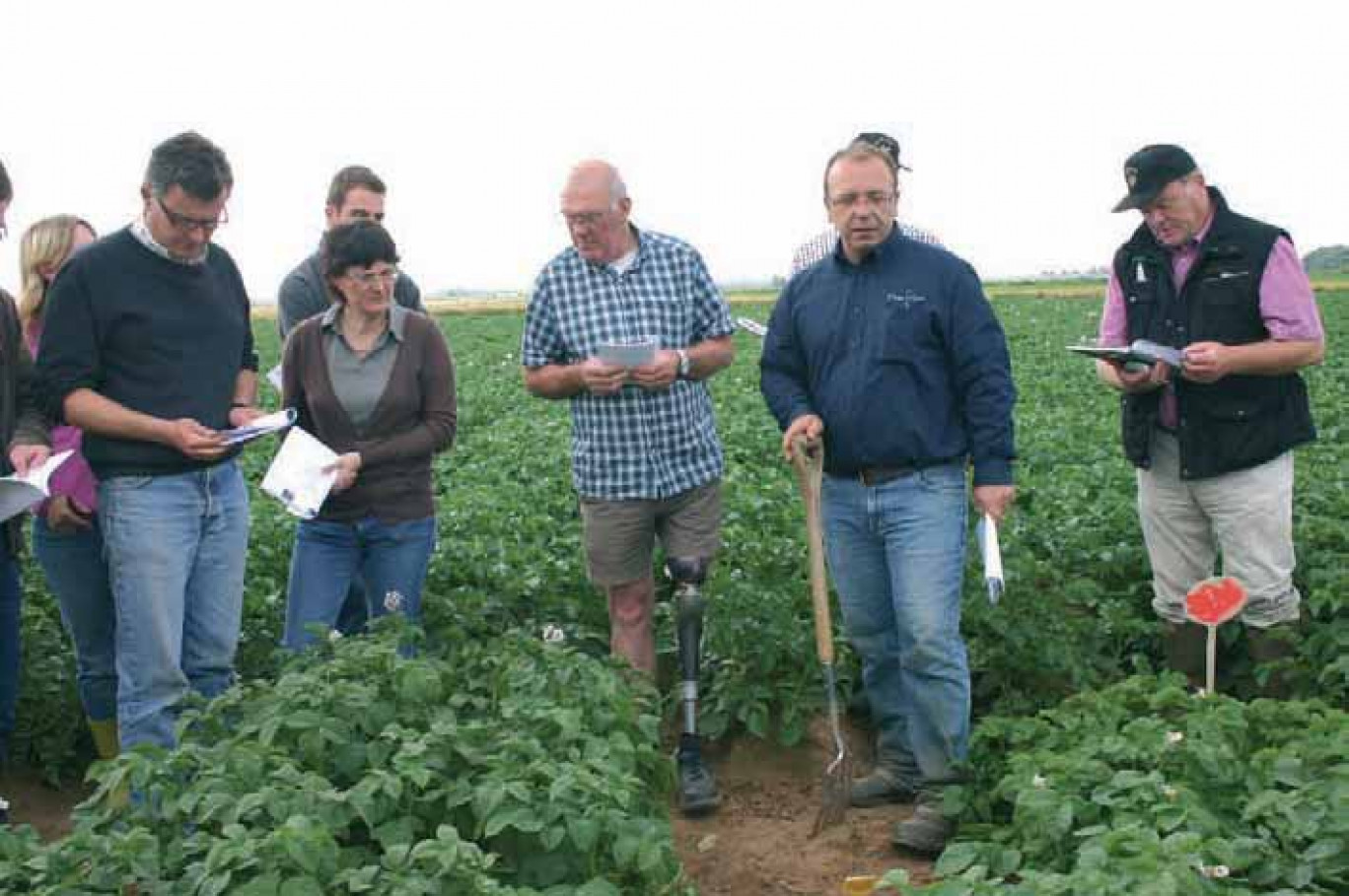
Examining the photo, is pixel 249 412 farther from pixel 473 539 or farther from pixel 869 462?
pixel 473 539

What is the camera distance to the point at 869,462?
4488mm

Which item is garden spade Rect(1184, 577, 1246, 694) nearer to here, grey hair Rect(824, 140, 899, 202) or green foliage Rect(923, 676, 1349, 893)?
green foliage Rect(923, 676, 1349, 893)

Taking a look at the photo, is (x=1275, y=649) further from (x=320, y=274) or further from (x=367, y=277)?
(x=320, y=274)

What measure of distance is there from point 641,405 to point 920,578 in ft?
3.93

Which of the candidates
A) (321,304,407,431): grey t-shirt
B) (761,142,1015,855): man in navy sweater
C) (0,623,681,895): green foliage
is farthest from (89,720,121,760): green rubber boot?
(761,142,1015,855): man in navy sweater

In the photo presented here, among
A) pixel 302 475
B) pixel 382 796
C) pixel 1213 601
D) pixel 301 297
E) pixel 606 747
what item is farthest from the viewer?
pixel 301 297

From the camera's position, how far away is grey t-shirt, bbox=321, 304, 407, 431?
15.9ft

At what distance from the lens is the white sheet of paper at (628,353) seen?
468cm

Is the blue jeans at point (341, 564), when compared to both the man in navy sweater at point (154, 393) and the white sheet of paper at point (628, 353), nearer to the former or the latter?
the man in navy sweater at point (154, 393)

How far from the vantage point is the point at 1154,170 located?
15.9 feet

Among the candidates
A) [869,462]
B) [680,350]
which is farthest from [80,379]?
[869,462]

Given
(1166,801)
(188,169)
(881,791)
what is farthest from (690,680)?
(188,169)

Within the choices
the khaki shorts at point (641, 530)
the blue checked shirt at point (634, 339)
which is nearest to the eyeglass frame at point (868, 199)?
the blue checked shirt at point (634, 339)

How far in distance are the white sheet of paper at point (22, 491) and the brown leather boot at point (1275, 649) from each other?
13.5 ft
